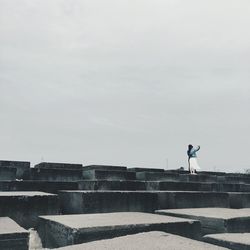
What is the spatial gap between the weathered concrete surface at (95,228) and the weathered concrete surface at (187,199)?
4.66 feet

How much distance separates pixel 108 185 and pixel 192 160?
618 cm

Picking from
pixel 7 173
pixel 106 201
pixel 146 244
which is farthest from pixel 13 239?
pixel 7 173

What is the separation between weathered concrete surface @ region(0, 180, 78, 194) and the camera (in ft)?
15.5

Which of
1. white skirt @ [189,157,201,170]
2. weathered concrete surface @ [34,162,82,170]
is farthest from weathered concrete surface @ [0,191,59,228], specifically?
white skirt @ [189,157,201,170]

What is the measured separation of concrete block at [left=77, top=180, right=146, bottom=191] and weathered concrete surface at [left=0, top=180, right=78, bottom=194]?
0.90ft

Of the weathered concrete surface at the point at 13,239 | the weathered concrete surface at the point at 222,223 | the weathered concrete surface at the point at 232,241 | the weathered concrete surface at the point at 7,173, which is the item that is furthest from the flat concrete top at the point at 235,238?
the weathered concrete surface at the point at 7,173

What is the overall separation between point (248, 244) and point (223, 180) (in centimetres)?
694

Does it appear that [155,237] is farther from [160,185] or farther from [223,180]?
[223,180]

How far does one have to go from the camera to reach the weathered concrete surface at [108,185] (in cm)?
520

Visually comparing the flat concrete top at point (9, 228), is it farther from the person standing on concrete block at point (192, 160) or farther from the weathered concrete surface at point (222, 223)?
the person standing on concrete block at point (192, 160)

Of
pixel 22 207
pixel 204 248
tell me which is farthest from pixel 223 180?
pixel 204 248

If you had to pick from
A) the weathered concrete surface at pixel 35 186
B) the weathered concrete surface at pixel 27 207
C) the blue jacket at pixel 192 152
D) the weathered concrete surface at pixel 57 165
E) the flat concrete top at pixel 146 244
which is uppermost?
the blue jacket at pixel 192 152

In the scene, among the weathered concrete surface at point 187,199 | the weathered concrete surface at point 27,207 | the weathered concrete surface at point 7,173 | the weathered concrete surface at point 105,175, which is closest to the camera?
the weathered concrete surface at point 27,207

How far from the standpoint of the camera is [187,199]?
4688 mm
